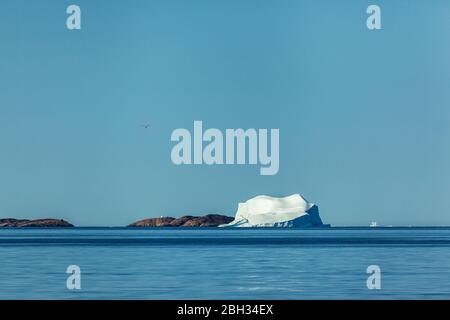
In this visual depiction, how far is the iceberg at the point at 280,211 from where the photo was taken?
7210 inches

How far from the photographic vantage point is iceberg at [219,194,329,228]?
7210 inches

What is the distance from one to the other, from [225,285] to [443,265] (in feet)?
58.0

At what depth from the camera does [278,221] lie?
18588 centimetres

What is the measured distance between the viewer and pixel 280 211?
184750 mm

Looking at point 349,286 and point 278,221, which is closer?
point 349,286
